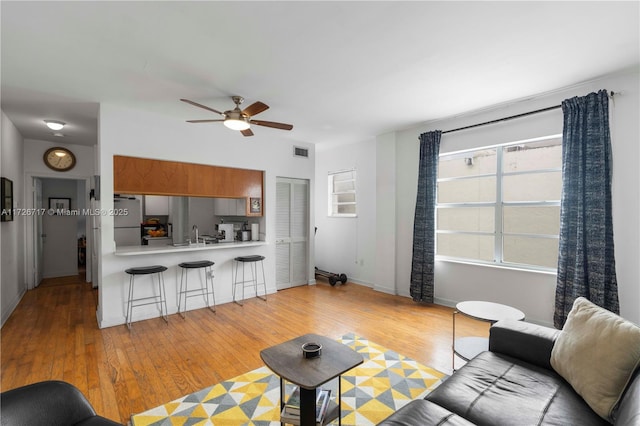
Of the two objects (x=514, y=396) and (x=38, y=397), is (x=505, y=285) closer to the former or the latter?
(x=514, y=396)

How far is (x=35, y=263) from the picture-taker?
562 centimetres

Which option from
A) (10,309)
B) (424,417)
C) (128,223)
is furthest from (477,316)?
(10,309)

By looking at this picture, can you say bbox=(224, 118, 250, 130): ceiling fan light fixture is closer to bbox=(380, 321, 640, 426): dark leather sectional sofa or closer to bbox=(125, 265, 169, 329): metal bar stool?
bbox=(125, 265, 169, 329): metal bar stool

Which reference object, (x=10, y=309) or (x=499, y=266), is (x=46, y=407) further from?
(x=499, y=266)

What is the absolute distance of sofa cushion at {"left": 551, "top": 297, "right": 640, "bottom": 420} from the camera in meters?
1.42

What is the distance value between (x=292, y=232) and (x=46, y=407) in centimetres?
445

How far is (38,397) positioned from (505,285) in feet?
14.7

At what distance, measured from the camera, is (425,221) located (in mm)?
4609

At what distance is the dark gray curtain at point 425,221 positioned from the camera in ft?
14.9

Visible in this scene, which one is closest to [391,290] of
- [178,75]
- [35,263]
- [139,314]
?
[139,314]

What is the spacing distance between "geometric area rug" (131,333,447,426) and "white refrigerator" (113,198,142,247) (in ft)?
13.0

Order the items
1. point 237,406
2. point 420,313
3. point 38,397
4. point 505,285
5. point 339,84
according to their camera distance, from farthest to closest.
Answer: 1. point 420,313
2. point 505,285
3. point 339,84
4. point 237,406
5. point 38,397

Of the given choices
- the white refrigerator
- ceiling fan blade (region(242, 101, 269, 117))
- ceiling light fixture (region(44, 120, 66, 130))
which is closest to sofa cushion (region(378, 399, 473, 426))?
ceiling fan blade (region(242, 101, 269, 117))

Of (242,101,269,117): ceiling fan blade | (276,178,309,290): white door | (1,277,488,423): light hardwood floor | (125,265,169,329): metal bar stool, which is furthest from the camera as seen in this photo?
(276,178,309,290): white door
